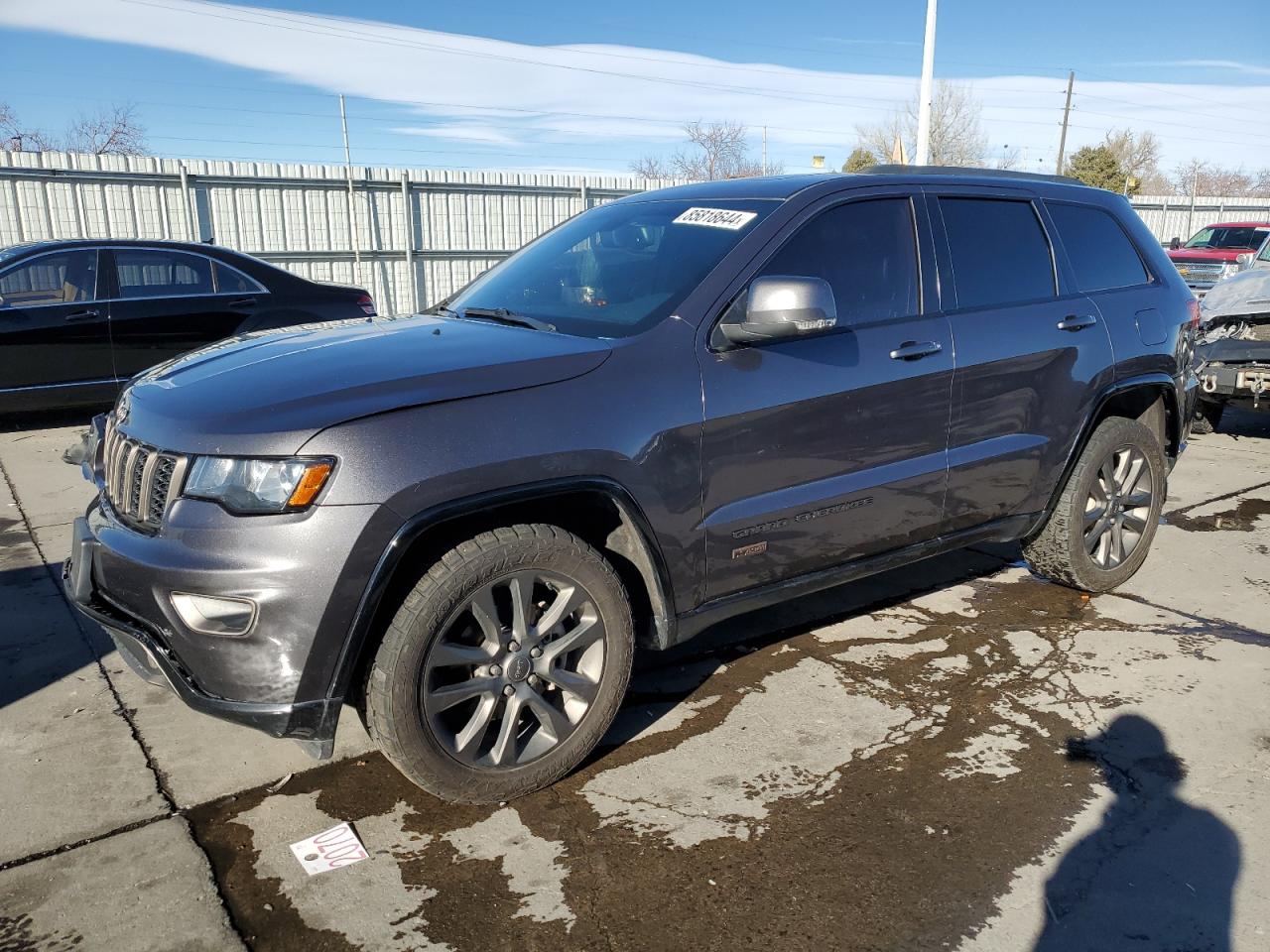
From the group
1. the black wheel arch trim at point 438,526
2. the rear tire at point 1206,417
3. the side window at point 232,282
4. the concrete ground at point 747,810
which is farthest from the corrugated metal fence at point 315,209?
the black wheel arch trim at point 438,526

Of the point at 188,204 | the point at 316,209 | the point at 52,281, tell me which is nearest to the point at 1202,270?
the point at 316,209

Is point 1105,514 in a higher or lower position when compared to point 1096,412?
lower

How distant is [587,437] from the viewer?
9.65 feet

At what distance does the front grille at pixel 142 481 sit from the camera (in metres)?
2.76

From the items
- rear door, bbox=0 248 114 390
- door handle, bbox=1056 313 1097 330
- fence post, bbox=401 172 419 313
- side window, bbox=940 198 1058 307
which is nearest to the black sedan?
rear door, bbox=0 248 114 390

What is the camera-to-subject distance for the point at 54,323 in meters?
7.93

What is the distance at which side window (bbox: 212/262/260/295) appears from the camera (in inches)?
333

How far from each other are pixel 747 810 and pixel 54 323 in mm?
7324

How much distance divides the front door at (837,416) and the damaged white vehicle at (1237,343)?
16.6 ft

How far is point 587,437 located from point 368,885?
1377 millimetres

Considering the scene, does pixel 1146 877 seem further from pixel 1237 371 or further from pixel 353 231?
pixel 353 231

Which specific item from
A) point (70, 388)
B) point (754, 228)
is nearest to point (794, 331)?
point (754, 228)

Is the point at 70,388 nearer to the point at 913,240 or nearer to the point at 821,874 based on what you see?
the point at 913,240

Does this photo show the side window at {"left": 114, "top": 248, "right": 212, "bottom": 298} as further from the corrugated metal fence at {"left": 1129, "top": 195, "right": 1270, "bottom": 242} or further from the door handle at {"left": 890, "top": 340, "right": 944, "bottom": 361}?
the corrugated metal fence at {"left": 1129, "top": 195, "right": 1270, "bottom": 242}
